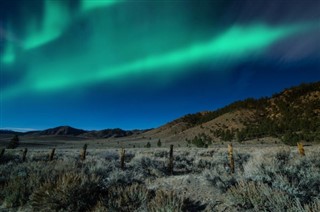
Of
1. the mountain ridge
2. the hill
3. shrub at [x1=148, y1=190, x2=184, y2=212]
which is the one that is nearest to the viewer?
shrub at [x1=148, y1=190, x2=184, y2=212]

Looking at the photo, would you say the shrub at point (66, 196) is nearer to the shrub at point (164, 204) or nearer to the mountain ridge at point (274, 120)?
the shrub at point (164, 204)

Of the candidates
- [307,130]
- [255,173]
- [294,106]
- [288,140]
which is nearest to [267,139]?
[307,130]

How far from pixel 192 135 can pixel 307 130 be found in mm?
42088

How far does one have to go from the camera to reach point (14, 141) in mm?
57938

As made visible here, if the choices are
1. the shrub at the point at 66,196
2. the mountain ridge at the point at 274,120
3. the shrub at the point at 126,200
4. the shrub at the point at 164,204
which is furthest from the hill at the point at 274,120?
the shrub at the point at 66,196

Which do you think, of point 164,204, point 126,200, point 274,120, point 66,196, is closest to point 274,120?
point 274,120

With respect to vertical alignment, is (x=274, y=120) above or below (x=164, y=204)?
above

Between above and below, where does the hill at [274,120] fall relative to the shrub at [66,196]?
above

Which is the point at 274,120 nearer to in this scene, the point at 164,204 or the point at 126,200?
the point at 126,200

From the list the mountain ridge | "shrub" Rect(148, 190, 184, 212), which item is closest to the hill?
the mountain ridge

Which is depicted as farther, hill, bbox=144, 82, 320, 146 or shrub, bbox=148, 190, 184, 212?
hill, bbox=144, 82, 320, 146

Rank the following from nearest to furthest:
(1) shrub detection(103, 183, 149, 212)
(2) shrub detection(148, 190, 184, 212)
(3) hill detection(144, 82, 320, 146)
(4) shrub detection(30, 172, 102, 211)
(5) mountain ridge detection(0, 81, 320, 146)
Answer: (2) shrub detection(148, 190, 184, 212) < (1) shrub detection(103, 183, 149, 212) < (4) shrub detection(30, 172, 102, 211) < (3) hill detection(144, 82, 320, 146) < (5) mountain ridge detection(0, 81, 320, 146)

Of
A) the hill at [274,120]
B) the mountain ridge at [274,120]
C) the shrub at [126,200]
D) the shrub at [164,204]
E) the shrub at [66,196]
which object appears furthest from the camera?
the mountain ridge at [274,120]

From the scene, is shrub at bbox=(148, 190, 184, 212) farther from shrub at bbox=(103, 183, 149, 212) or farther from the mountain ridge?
the mountain ridge
